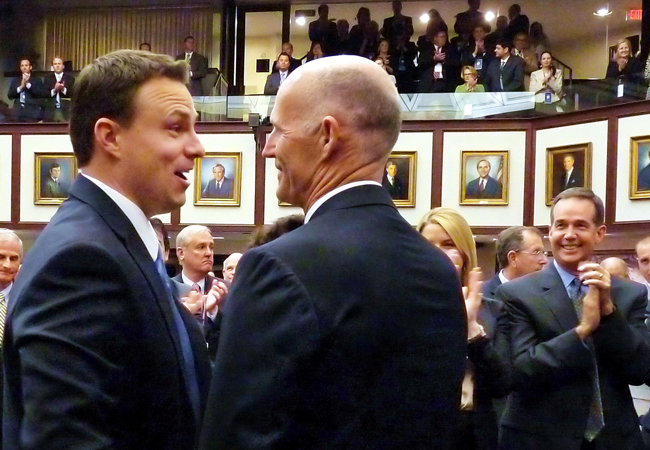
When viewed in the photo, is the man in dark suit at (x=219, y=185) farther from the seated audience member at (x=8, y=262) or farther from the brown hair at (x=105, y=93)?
the brown hair at (x=105, y=93)

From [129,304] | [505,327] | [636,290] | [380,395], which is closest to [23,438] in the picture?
[129,304]

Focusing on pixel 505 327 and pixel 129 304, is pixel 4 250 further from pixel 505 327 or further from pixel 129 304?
pixel 129 304

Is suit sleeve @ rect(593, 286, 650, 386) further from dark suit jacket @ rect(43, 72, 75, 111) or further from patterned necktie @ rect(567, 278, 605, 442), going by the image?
dark suit jacket @ rect(43, 72, 75, 111)

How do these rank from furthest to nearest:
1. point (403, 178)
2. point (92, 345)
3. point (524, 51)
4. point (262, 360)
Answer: point (524, 51) → point (403, 178) → point (92, 345) → point (262, 360)

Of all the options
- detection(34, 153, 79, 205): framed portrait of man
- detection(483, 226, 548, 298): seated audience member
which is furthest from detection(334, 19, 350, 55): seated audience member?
detection(483, 226, 548, 298): seated audience member

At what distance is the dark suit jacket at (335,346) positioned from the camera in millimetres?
1476

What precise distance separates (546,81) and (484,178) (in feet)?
5.66

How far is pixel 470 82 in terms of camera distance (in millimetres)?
13508

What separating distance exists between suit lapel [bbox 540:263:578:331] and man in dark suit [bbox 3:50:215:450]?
71.0 inches

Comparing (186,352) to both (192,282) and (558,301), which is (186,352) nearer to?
(558,301)

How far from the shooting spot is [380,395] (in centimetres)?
156

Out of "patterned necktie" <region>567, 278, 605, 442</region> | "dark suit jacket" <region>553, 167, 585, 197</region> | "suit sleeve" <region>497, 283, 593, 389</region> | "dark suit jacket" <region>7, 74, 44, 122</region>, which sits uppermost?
"dark suit jacket" <region>7, 74, 44, 122</region>

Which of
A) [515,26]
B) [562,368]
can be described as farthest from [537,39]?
[562,368]

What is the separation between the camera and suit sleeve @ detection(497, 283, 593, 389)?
3.14 m
